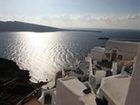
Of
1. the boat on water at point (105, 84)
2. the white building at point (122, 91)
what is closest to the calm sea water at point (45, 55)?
the boat on water at point (105, 84)

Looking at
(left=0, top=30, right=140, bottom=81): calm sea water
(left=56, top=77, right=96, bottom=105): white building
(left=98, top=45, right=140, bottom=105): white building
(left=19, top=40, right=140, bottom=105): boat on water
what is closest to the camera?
(left=98, top=45, right=140, bottom=105): white building

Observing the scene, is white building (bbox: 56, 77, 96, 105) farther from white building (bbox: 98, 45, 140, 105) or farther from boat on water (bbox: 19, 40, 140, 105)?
white building (bbox: 98, 45, 140, 105)

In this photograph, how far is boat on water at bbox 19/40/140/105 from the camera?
4.48 meters

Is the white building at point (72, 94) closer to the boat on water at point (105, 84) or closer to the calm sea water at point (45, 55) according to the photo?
the boat on water at point (105, 84)

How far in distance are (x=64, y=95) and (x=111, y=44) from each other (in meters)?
11.4

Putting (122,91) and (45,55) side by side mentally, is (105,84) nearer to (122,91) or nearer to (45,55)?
(122,91)

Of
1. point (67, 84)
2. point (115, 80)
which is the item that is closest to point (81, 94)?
point (67, 84)

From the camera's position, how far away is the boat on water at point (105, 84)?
448cm

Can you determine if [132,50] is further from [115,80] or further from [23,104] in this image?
[115,80]

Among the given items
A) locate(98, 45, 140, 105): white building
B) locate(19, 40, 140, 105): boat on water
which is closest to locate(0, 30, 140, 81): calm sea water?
locate(19, 40, 140, 105): boat on water

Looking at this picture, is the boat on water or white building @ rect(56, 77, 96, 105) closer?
the boat on water

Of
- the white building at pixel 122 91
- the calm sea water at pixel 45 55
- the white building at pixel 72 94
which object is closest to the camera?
the white building at pixel 122 91

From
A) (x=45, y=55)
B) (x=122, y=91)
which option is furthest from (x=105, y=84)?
(x=45, y=55)

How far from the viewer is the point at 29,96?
17.6 m
